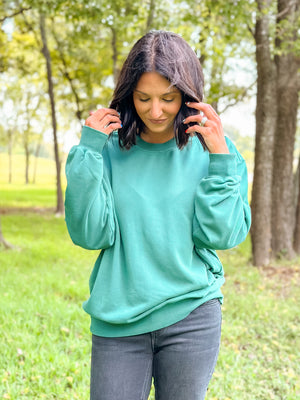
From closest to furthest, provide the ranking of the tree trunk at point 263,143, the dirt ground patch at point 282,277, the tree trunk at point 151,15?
1. the dirt ground patch at point 282,277
2. the tree trunk at point 263,143
3. the tree trunk at point 151,15

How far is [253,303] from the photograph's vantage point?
19.6 ft

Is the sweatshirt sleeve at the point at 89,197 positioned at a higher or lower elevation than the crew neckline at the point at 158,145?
lower

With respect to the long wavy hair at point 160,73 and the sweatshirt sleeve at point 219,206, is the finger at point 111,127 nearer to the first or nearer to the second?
the long wavy hair at point 160,73

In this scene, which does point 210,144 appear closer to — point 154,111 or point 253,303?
point 154,111

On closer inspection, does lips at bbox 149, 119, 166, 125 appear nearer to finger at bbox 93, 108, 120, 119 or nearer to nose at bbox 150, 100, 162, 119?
nose at bbox 150, 100, 162, 119

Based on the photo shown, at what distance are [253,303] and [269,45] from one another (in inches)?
174

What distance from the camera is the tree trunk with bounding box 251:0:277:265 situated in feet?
25.6

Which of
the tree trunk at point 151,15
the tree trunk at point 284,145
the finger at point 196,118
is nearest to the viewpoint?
the finger at point 196,118

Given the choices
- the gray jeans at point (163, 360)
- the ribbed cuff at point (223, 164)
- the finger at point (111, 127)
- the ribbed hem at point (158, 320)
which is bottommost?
the gray jeans at point (163, 360)

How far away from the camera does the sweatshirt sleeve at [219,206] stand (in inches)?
63.2

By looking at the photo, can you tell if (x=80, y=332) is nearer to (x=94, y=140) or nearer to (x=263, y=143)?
(x=94, y=140)

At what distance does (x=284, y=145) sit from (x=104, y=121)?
23.7 ft

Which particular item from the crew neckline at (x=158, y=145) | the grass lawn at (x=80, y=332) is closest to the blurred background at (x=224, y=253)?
the grass lawn at (x=80, y=332)

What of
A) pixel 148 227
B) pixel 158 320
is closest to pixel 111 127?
pixel 148 227
